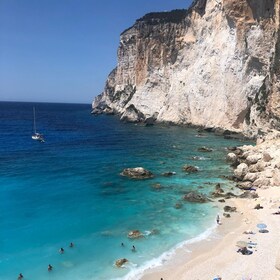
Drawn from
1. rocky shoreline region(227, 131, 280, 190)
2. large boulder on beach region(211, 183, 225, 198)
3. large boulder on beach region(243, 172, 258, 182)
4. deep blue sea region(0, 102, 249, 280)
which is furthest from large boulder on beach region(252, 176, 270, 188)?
large boulder on beach region(211, 183, 225, 198)

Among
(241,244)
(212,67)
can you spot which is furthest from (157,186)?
(212,67)

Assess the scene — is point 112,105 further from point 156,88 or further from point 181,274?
point 181,274

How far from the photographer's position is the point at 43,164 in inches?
1727

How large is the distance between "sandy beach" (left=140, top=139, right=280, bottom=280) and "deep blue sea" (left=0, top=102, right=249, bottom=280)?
110 cm

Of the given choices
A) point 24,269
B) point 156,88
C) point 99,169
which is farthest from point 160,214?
point 156,88

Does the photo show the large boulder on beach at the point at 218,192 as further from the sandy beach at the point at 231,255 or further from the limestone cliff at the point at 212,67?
the limestone cliff at the point at 212,67

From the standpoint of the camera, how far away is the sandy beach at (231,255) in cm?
1802

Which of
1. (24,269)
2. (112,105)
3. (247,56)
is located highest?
(247,56)

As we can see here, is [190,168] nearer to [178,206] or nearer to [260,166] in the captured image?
[260,166]

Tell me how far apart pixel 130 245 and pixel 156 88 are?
72563mm

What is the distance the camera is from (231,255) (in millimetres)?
19891

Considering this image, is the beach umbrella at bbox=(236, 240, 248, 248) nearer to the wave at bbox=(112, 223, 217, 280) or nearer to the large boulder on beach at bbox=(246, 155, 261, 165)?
the wave at bbox=(112, 223, 217, 280)

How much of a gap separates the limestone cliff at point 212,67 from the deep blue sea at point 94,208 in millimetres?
12945

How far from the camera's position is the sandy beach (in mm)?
18016
